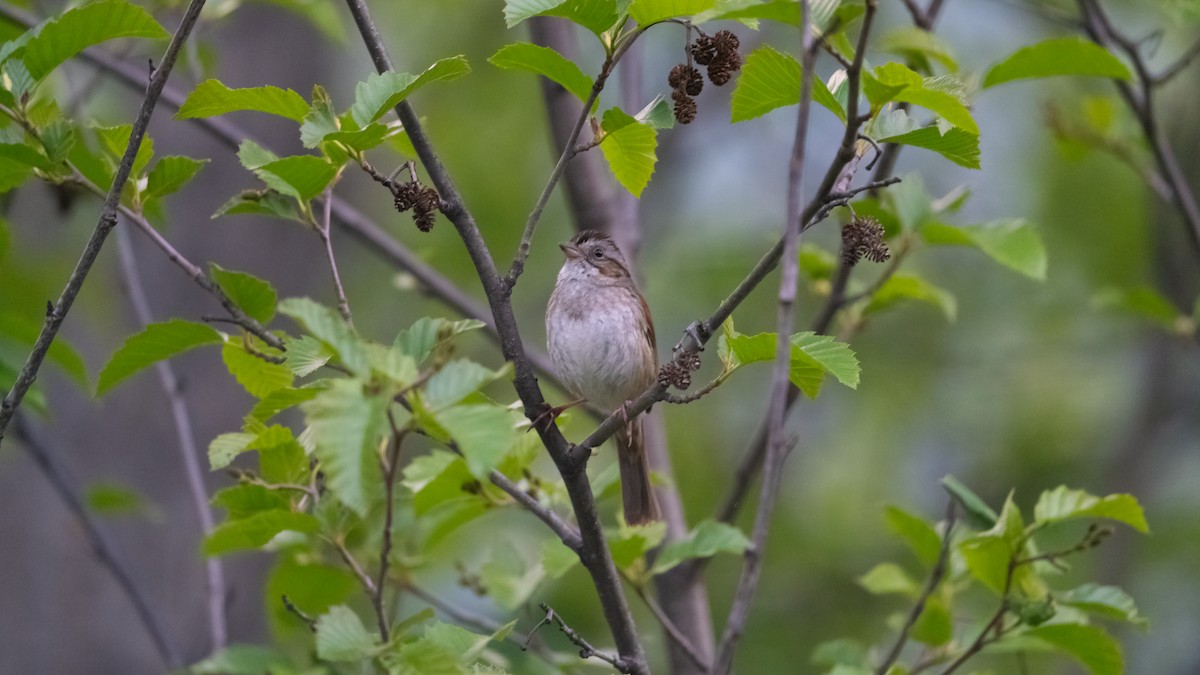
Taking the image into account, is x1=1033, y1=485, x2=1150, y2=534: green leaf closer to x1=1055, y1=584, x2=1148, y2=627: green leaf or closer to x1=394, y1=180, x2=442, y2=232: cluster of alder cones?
x1=1055, y1=584, x2=1148, y2=627: green leaf

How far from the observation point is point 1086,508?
3.15 m

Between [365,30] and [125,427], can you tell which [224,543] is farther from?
[125,427]

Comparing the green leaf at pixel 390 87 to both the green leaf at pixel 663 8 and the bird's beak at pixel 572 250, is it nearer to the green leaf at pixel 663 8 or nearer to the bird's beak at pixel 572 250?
the green leaf at pixel 663 8

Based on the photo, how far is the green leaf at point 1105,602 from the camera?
3254mm

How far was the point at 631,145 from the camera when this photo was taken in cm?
268

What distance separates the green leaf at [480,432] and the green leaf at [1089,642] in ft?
6.21

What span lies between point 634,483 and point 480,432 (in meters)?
2.58

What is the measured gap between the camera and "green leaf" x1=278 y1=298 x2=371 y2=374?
2.03 meters

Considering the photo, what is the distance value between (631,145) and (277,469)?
1130 mm

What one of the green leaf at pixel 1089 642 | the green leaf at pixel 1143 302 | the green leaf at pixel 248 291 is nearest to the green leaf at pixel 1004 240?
the green leaf at pixel 1143 302

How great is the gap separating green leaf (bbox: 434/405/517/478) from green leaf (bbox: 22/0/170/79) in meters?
1.25

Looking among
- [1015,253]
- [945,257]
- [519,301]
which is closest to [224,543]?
[1015,253]

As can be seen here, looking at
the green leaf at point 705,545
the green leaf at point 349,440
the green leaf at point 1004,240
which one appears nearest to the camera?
the green leaf at point 349,440

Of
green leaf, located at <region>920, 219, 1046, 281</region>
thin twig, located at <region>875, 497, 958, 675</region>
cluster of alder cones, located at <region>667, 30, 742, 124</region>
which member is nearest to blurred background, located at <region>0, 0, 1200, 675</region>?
green leaf, located at <region>920, 219, 1046, 281</region>
